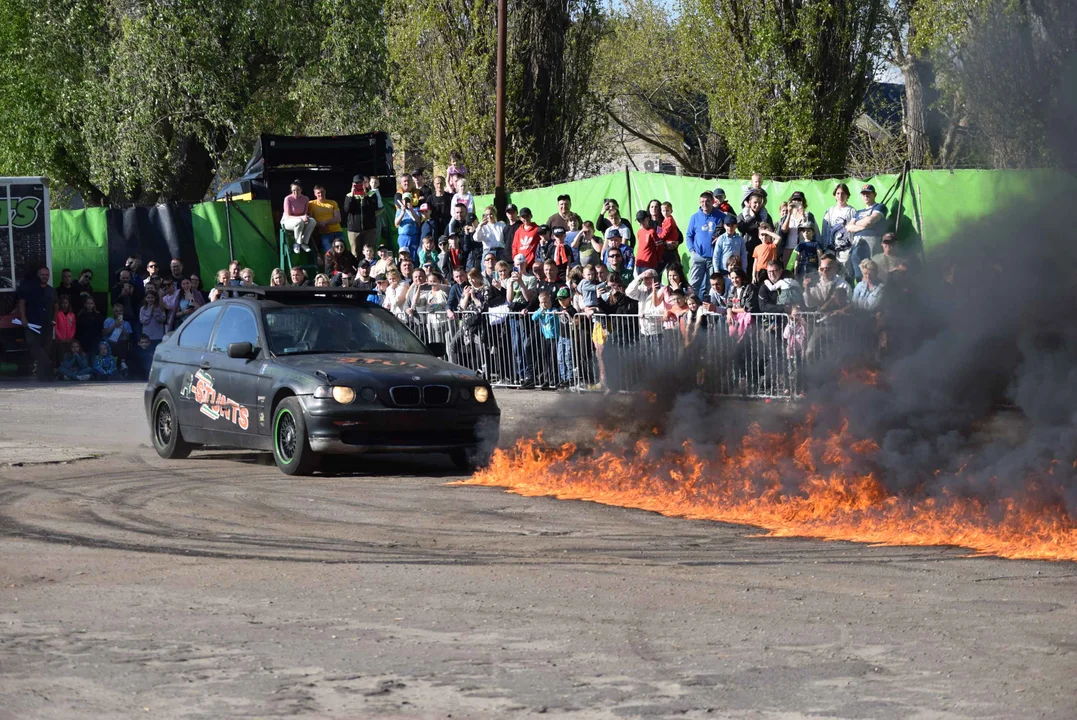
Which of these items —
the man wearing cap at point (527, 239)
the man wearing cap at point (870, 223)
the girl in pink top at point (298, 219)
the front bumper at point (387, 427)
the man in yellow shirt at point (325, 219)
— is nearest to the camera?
the front bumper at point (387, 427)

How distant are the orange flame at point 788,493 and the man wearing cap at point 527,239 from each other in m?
9.18

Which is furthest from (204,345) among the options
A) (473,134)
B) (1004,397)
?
(473,134)

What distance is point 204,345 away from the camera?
13445 mm

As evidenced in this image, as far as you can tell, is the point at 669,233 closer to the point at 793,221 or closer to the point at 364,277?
the point at 793,221

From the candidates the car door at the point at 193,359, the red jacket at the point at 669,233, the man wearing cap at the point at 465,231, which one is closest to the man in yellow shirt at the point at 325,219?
the man wearing cap at the point at 465,231

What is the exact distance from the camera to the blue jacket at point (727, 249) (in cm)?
1845

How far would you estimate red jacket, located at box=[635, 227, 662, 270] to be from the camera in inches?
770

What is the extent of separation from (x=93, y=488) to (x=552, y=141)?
17.9m

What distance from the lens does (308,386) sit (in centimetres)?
1184

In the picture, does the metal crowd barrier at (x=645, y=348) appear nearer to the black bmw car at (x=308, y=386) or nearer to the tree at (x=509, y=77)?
the black bmw car at (x=308, y=386)

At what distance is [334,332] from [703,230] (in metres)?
7.48

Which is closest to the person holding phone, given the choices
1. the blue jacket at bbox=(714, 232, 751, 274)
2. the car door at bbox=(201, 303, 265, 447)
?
the blue jacket at bbox=(714, 232, 751, 274)

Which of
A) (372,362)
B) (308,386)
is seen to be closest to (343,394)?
(308,386)

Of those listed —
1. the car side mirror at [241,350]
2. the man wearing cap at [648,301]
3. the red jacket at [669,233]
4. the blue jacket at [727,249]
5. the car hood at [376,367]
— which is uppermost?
the red jacket at [669,233]
